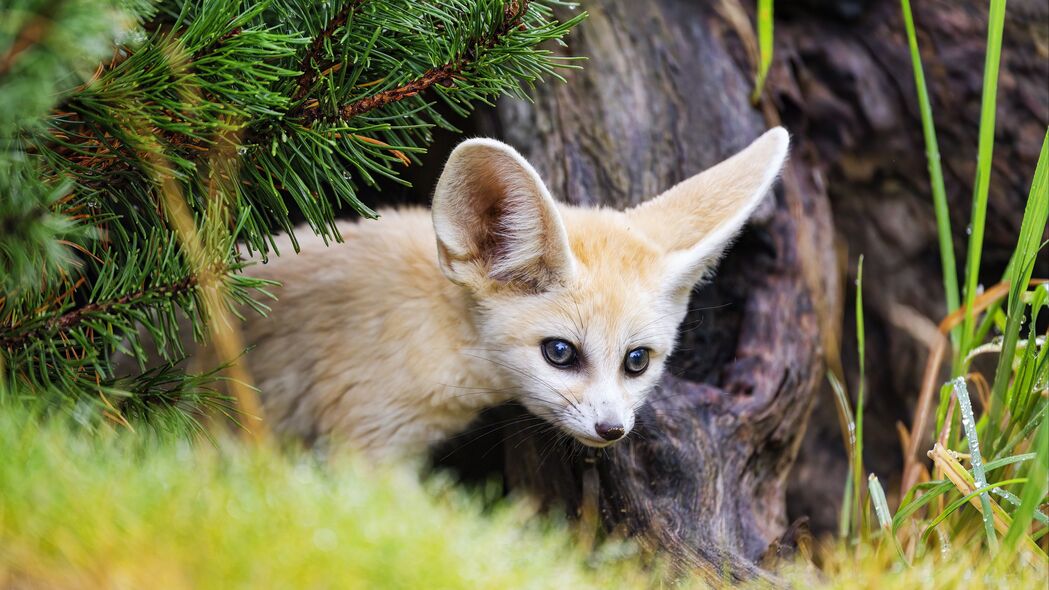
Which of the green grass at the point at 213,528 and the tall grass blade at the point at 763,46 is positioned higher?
the tall grass blade at the point at 763,46

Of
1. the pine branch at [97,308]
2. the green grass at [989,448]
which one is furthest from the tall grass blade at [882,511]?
the pine branch at [97,308]

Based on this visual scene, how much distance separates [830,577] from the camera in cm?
197

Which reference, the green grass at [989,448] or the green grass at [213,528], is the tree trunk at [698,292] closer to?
the green grass at [989,448]

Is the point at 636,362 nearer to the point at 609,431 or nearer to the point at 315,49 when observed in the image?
the point at 609,431

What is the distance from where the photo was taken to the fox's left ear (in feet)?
7.55

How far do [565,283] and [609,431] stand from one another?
389 mm

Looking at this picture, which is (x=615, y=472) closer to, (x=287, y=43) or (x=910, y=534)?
(x=910, y=534)

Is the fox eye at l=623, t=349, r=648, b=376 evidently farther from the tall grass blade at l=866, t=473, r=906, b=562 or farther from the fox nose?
the tall grass blade at l=866, t=473, r=906, b=562

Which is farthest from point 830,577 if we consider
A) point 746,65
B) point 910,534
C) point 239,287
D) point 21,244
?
point 746,65

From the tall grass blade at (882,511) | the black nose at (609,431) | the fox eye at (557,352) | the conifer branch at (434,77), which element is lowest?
the tall grass blade at (882,511)

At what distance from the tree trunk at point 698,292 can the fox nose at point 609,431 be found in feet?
1.26

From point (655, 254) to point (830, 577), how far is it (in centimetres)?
87

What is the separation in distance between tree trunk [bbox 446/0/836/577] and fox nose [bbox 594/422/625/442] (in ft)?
1.26

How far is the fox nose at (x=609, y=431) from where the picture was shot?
2.07 m
